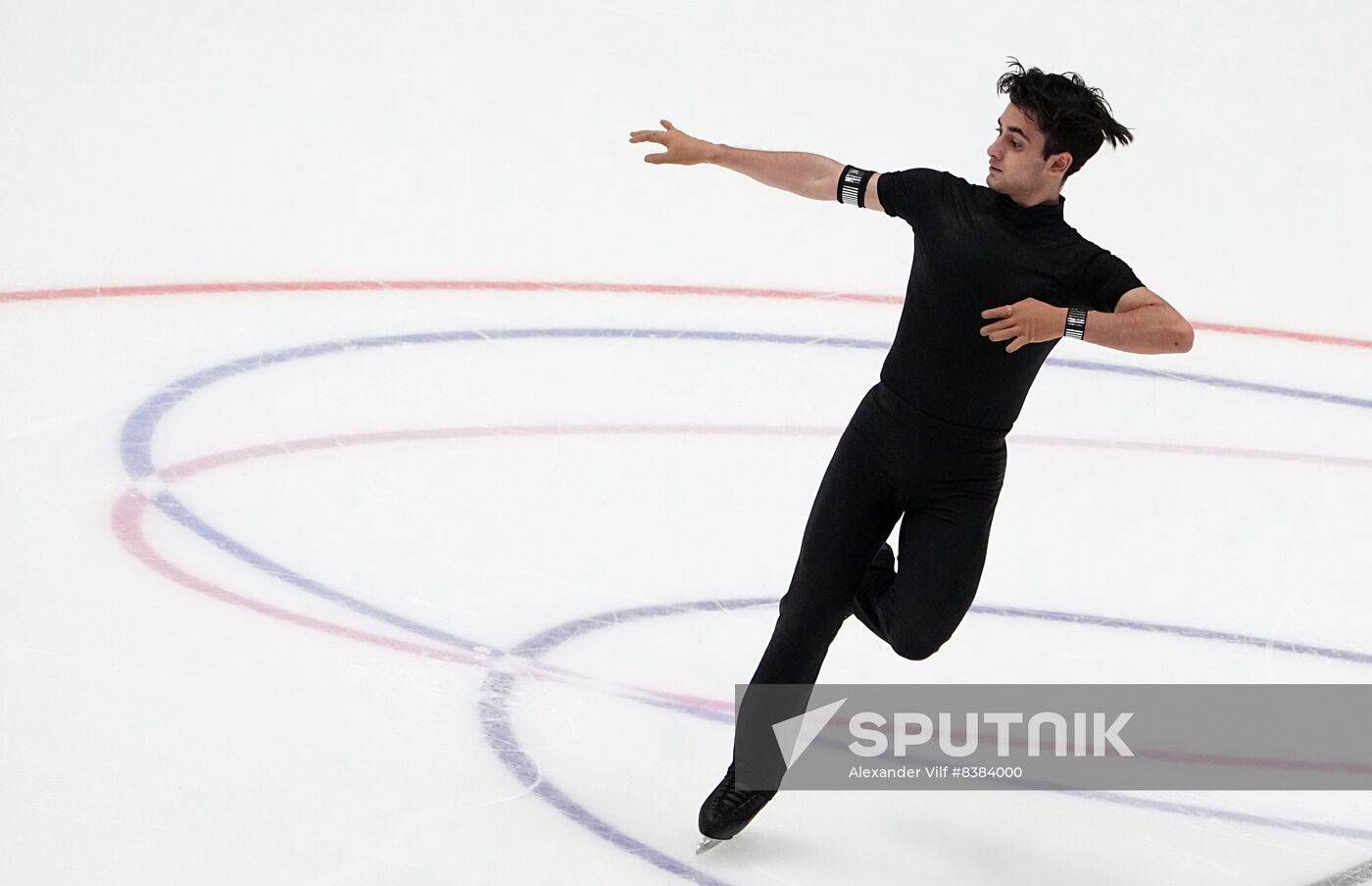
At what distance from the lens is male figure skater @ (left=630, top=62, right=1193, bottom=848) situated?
3.44 metres

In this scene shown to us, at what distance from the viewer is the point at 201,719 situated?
3.87m

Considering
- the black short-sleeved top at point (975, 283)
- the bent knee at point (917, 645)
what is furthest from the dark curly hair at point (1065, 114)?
the bent knee at point (917, 645)

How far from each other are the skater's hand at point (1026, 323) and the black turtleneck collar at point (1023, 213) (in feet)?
0.91

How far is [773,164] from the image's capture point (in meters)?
3.73

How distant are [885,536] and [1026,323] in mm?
677

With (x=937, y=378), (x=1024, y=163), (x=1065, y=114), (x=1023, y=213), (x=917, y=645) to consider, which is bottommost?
(x=917, y=645)

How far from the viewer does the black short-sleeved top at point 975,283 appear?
3.45 meters

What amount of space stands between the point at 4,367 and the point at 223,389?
2.40 ft

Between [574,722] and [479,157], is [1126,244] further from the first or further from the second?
[574,722]

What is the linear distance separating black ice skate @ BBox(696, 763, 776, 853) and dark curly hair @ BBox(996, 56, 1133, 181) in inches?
58.9

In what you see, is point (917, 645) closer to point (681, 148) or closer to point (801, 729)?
point (801, 729)

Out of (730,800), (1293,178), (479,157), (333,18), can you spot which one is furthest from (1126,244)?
(730,800)

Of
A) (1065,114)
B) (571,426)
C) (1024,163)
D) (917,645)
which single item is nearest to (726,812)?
(917,645)
